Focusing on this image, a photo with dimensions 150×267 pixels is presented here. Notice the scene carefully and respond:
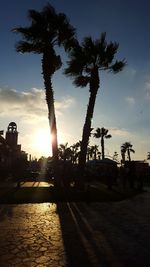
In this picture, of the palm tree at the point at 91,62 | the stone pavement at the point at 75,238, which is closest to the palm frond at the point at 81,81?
the palm tree at the point at 91,62

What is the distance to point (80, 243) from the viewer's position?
7508 mm

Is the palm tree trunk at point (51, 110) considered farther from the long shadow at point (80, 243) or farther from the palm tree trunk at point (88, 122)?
the long shadow at point (80, 243)

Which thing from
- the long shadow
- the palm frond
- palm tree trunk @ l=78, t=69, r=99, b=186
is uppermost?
the palm frond

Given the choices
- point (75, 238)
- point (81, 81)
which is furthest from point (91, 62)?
point (75, 238)

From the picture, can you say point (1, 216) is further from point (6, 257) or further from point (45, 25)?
point (45, 25)

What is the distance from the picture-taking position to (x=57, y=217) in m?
11.3

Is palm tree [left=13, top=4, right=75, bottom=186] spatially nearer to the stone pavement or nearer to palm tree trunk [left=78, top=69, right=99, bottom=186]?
palm tree trunk [left=78, top=69, right=99, bottom=186]

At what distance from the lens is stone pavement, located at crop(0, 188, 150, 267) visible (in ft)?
20.1

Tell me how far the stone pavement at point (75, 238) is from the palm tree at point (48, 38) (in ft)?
37.5

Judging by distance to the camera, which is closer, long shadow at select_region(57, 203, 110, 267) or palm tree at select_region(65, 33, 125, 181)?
long shadow at select_region(57, 203, 110, 267)

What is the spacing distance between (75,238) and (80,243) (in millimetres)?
578

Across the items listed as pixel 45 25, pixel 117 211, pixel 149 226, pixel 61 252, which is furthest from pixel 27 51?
pixel 61 252

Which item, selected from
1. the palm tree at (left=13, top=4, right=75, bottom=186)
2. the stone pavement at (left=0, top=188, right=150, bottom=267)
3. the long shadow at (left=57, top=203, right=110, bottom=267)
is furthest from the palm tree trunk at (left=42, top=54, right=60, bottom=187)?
the long shadow at (left=57, top=203, right=110, bottom=267)

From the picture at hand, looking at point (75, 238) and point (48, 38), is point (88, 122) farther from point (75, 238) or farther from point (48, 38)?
point (75, 238)
